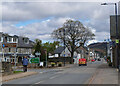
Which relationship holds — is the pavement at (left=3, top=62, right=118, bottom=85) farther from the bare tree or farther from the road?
the bare tree

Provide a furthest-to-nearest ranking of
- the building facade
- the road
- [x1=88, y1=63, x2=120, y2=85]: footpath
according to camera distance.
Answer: the building facade < the road < [x1=88, y1=63, x2=120, y2=85]: footpath

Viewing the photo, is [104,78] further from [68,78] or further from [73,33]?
[73,33]

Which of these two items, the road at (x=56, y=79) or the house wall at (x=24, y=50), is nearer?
the road at (x=56, y=79)

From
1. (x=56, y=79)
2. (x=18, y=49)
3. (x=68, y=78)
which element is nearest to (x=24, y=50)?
(x=18, y=49)

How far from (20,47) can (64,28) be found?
15244 mm

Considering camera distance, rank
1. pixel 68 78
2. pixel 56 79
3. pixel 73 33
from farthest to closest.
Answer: pixel 73 33
pixel 68 78
pixel 56 79

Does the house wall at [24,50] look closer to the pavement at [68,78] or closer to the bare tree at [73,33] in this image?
the bare tree at [73,33]

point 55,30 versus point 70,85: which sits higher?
point 55,30

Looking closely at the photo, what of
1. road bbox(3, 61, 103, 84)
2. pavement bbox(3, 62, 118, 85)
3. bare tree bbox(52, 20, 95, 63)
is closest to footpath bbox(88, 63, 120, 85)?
pavement bbox(3, 62, 118, 85)

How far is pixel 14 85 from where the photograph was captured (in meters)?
15.5

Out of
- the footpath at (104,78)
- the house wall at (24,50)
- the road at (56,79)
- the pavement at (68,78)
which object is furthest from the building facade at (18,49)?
the footpath at (104,78)

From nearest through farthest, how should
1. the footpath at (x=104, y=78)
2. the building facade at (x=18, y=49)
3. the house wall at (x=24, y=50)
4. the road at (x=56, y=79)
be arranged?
the footpath at (x=104, y=78)
the road at (x=56, y=79)
the building facade at (x=18, y=49)
the house wall at (x=24, y=50)

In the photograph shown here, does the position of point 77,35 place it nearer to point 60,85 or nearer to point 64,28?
point 64,28

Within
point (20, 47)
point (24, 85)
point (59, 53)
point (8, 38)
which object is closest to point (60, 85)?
point (24, 85)
